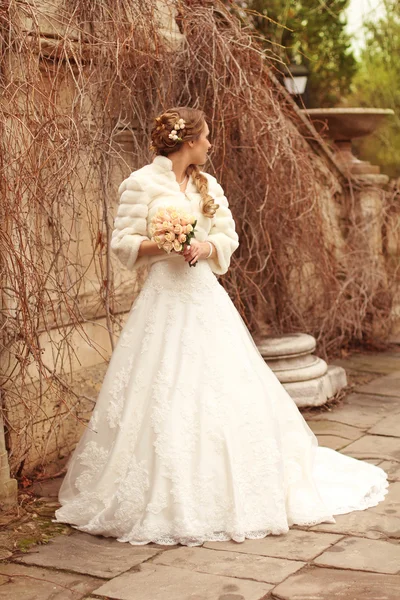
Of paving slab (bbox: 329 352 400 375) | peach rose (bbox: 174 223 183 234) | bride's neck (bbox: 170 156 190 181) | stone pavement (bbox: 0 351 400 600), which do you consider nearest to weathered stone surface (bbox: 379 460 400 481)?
stone pavement (bbox: 0 351 400 600)

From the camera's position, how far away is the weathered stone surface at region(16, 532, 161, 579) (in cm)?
365

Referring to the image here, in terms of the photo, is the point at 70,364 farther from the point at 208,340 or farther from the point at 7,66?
the point at 7,66

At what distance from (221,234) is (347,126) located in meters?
4.28

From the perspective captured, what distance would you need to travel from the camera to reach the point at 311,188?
689 cm

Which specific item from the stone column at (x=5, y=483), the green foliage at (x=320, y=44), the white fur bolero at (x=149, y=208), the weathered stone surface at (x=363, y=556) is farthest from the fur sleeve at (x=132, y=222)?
the green foliage at (x=320, y=44)

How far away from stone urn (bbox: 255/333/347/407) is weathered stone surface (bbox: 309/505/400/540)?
6.63 feet

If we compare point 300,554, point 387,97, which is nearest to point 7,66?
point 300,554

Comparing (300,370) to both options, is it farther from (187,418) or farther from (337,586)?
(337,586)

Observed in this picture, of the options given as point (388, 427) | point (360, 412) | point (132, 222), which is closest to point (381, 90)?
point (360, 412)

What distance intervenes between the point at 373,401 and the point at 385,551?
8.96ft

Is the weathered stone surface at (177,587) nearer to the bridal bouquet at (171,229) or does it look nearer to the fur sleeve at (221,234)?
the bridal bouquet at (171,229)

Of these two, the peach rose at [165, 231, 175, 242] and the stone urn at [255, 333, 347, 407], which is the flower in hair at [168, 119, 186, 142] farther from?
the stone urn at [255, 333, 347, 407]

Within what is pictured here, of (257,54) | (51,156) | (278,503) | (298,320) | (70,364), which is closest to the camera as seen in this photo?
(278,503)

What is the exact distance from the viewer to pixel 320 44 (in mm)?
12031
